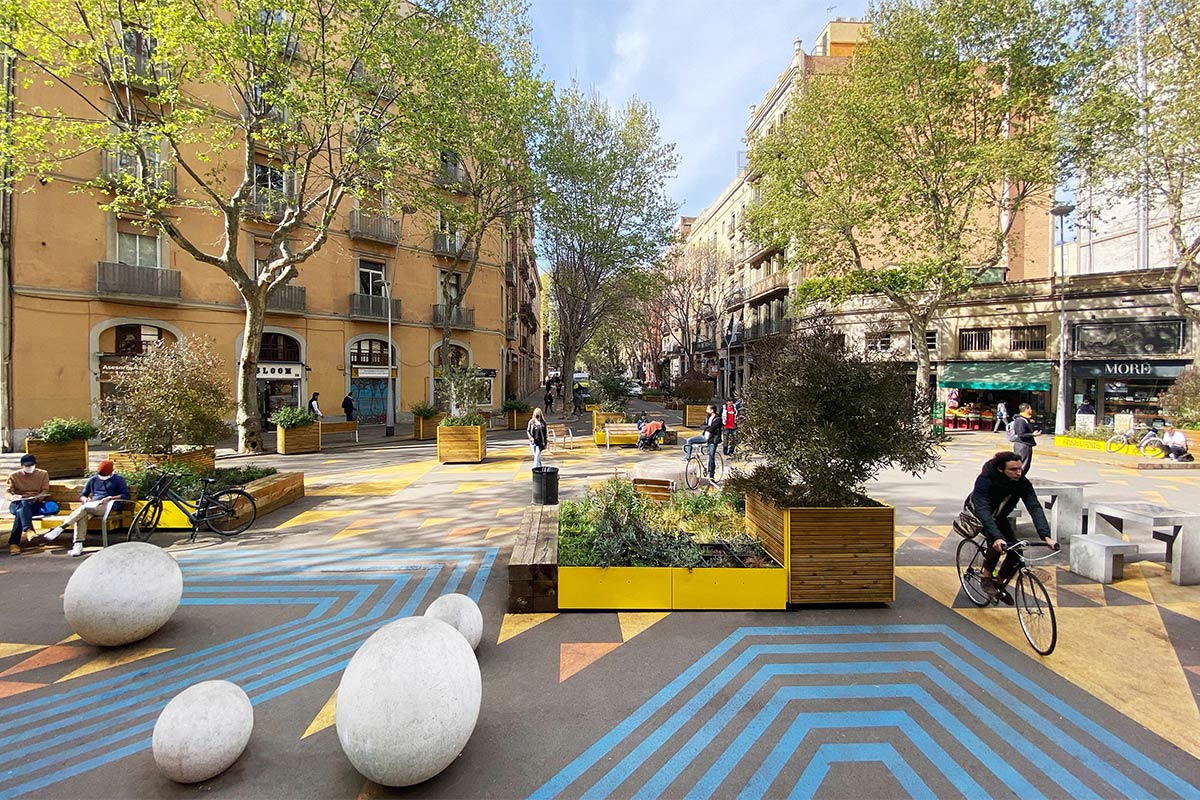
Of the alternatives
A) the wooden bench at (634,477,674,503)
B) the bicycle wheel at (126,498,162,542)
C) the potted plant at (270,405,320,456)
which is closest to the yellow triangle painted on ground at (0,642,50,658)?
the bicycle wheel at (126,498,162,542)

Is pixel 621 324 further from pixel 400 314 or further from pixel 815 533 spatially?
pixel 815 533

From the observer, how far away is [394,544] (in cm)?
759

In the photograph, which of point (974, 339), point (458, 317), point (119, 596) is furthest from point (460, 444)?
point (974, 339)

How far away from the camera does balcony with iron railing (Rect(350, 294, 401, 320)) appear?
87.0ft

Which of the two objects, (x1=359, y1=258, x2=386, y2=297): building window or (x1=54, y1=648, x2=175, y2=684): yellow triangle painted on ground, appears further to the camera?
(x1=359, y1=258, x2=386, y2=297): building window

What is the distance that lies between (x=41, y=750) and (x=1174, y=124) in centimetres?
2751

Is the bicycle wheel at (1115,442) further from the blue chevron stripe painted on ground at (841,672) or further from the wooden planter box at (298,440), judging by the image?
the wooden planter box at (298,440)

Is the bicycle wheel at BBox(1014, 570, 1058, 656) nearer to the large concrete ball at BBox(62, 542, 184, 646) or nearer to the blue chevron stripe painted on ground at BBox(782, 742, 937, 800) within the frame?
the blue chevron stripe painted on ground at BBox(782, 742, 937, 800)

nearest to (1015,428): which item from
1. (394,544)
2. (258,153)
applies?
(394,544)

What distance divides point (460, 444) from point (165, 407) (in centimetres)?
701

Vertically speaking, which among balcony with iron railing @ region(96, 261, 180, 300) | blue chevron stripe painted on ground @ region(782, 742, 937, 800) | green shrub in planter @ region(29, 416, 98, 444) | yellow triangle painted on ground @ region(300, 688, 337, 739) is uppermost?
balcony with iron railing @ region(96, 261, 180, 300)

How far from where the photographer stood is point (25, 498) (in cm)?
740

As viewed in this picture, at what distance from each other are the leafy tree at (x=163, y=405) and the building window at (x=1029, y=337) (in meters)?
33.0

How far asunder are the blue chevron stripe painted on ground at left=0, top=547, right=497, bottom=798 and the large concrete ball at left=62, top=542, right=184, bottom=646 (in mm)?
495
